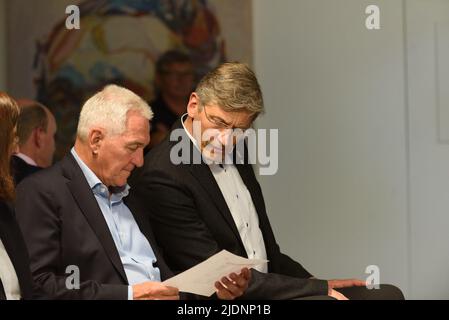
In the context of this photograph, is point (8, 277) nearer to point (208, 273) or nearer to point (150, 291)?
point (150, 291)

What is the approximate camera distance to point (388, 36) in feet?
19.0

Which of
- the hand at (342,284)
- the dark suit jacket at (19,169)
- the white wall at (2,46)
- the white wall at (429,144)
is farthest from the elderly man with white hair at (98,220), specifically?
the white wall at (429,144)

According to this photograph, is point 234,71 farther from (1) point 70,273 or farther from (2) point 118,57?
(2) point 118,57

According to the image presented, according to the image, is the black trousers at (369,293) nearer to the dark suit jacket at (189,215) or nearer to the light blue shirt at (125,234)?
the dark suit jacket at (189,215)

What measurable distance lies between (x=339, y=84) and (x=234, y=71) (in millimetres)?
2591

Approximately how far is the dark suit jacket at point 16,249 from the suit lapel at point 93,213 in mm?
416

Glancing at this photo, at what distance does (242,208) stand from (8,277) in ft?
4.12

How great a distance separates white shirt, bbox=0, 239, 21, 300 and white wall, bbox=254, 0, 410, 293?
339cm

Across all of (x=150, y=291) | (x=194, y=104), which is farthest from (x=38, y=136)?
(x=150, y=291)

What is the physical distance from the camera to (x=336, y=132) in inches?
233

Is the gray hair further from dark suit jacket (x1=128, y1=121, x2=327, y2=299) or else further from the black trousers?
the black trousers
